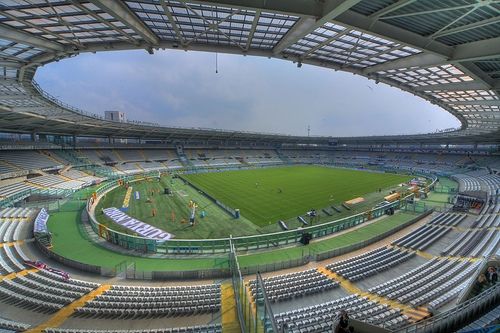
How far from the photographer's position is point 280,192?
41.1 meters

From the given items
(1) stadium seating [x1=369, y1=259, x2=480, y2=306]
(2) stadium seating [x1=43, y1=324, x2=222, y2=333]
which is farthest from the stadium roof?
(2) stadium seating [x1=43, y1=324, x2=222, y2=333]

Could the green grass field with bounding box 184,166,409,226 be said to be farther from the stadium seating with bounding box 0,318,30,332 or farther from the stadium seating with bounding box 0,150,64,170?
the stadium seating with bounding box 0,150,64,170

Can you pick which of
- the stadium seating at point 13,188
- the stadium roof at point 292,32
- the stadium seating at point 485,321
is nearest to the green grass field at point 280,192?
the stadium roof at point 292,32

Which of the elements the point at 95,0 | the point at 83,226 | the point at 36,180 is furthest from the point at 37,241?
the point at 36,180

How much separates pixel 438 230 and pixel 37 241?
34177 mm

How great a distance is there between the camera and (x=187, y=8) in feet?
34.8

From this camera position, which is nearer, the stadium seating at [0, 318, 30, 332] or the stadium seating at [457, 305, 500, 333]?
the stadium seating at [457, 305, 500, 333]

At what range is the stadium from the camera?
401 inches

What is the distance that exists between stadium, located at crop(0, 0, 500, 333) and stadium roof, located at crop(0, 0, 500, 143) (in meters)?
0.08

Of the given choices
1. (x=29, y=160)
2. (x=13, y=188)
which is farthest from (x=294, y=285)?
(x=29, y=160)

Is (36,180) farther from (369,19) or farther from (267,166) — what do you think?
(267,166)

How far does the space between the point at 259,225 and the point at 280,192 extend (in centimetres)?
1489

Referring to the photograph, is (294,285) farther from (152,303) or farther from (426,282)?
(152,303)

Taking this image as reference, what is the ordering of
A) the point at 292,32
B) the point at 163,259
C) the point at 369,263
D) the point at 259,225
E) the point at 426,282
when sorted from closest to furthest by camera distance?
the point at 292,32
the point at 426,282
the point at 369,263
the point at 163,259
the point at 259,225
